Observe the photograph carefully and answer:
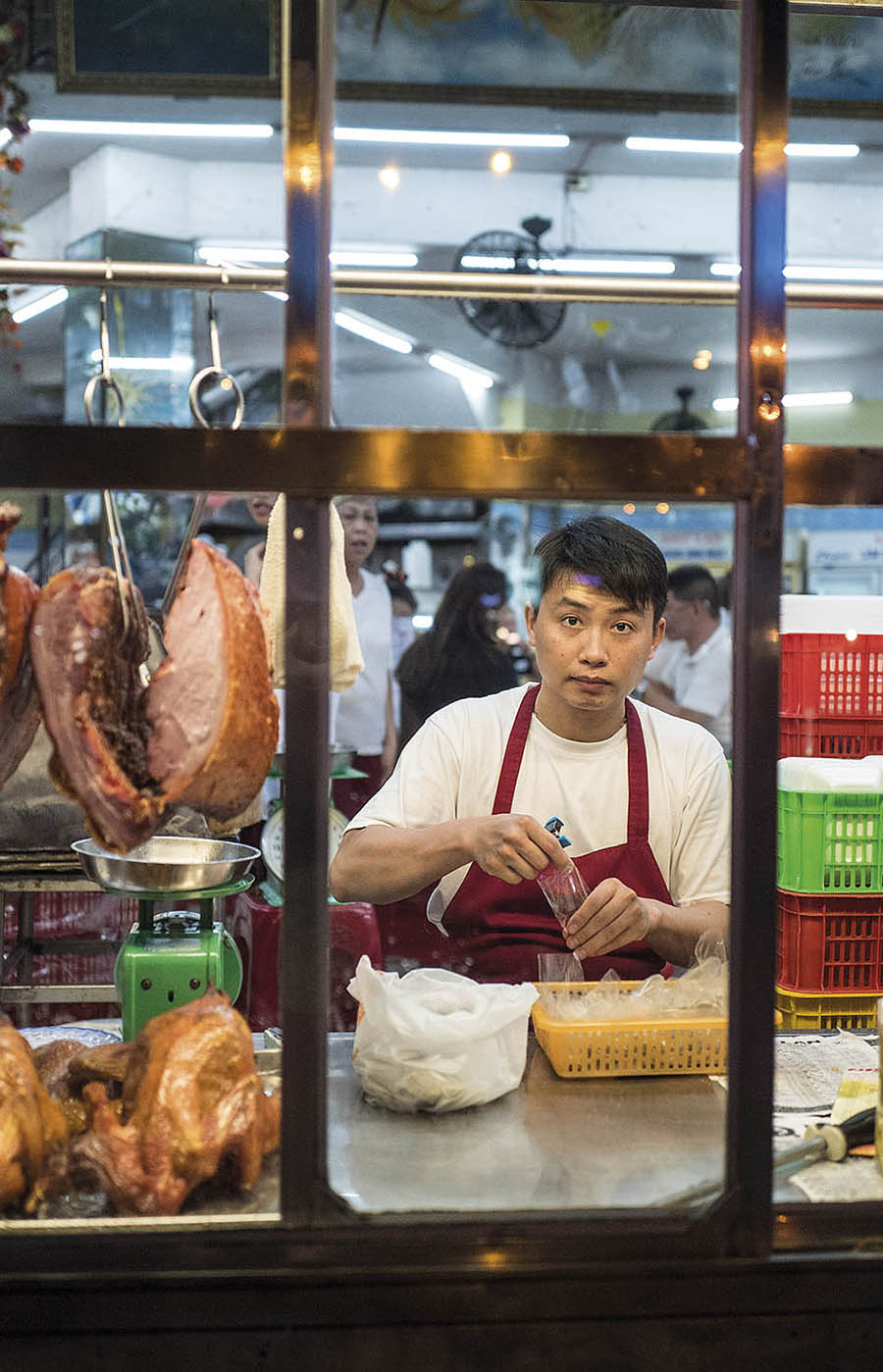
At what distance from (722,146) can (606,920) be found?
6.30 meters

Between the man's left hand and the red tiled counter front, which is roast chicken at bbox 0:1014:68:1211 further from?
the red tiled counter front

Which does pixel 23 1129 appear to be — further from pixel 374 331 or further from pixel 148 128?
pixel 374 331

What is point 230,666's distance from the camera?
1.36 metres

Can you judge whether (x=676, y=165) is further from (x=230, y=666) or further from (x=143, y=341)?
(x=230, y=666)

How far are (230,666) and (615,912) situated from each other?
2.98 ft

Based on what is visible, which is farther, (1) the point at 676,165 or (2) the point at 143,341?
(1) the point at 676,165

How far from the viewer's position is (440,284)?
222 centimetres

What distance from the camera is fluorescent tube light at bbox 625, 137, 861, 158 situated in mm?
6961

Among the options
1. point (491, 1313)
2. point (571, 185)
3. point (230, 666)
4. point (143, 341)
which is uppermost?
point (571, 185)

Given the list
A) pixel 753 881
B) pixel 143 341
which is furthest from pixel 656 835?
pixel 143 341

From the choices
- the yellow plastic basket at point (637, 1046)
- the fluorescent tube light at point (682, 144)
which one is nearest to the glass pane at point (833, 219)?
the fluorescent tube light at point (682, 144)

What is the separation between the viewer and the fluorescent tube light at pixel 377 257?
7621 millimetres

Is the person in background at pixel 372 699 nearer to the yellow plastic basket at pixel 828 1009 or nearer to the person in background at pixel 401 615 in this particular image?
the person in background at pixel 401 615

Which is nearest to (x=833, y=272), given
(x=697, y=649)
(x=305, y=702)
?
(x=697, y=649)
